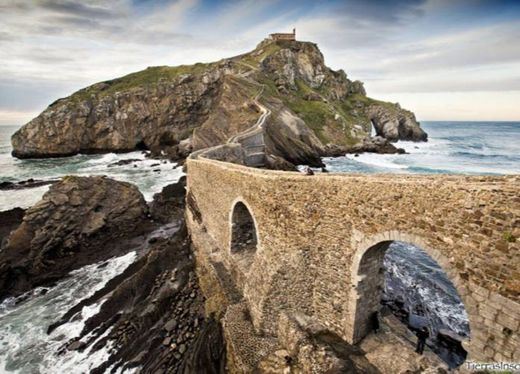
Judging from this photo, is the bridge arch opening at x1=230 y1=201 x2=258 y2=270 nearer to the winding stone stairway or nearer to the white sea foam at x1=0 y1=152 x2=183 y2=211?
the winding stone stairway

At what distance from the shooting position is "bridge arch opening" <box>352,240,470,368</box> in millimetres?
9078

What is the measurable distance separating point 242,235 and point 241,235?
0.06m

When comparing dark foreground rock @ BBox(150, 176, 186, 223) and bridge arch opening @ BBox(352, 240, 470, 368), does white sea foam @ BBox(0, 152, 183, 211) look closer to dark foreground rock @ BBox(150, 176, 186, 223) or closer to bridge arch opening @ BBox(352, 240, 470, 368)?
dark foreground rock @ BBox(150, 176, 186, 223)

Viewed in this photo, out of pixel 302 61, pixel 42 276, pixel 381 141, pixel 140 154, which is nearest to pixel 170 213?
pixel 42 276

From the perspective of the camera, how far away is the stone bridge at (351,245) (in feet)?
19.5

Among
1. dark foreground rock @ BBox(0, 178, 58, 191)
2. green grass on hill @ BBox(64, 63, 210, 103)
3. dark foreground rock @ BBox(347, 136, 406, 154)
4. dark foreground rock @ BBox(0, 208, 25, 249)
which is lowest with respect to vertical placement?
dark foreground rock @ BBox(0, 208, 25, 249)

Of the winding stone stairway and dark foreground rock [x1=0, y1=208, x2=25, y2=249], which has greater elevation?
the winding stone stairway

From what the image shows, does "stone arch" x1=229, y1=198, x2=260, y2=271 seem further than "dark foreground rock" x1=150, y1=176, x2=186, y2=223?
No

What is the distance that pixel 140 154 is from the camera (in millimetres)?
59094

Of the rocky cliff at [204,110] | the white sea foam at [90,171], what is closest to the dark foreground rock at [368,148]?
the rocky cliff at [204,110]

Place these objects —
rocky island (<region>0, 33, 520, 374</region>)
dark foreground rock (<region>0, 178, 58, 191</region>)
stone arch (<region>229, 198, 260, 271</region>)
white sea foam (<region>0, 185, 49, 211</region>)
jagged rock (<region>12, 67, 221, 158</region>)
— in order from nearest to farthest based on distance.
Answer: rocky island (<region>0, 33, 520, 374</region>)
stone arch (<region>229, 198, 260, 271</region>)
white sea foam (<region>0, 185, 49, 211</region>)
dark foreground rock (<region>0, 178, 58, 191</region>)
jagged rock (<region>12, 67, 221, 158</region>)

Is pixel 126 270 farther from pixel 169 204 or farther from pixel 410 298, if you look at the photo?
pixel 410 298

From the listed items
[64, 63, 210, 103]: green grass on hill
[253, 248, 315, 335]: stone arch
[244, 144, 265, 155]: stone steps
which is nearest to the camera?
[253, 248, 315, 335]: stone arch

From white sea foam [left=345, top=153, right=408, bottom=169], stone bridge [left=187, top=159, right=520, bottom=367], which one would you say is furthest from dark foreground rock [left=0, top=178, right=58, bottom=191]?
white sea foam [left=345, top=153, right=408, bottom=169]
